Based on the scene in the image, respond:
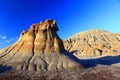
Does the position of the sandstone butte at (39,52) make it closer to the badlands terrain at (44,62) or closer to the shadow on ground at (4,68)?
the badlands terrain at (44,62)

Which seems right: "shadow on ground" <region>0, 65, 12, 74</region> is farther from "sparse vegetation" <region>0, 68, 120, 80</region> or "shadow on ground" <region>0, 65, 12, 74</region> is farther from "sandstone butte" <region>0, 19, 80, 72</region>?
"sparse vegetation" <region>0, 68, 120, 80</region>

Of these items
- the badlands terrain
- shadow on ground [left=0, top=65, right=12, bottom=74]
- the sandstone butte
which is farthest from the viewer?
the sandstone butte

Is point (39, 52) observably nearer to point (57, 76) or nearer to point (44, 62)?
point (44, 62)

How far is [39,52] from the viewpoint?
42500 mm

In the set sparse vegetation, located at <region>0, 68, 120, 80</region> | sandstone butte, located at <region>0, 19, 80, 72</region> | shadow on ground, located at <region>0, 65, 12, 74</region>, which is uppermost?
sandstone butte, located at <region>0, 19, 80, 72</region>

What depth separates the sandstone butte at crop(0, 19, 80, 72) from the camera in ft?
124

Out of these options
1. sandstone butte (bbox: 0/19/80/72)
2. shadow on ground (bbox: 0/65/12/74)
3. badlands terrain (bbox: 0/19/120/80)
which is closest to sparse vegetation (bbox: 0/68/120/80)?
badlands terrain (bbox: 0/19/120/80)

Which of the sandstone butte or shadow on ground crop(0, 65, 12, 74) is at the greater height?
the sandstone butte

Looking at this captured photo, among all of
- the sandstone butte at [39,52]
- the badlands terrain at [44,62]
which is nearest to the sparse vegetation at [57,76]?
the badlands terrain at [44,62]

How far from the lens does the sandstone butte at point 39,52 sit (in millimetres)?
37781

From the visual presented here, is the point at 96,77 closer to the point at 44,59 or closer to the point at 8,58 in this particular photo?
the point at 44,59

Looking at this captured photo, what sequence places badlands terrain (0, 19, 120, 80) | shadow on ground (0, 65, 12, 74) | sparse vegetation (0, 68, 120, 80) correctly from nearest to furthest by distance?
sparse vegetation (0, 68, 120, 80) < badlands terrain (0, 19, 120, 80) < shadow on ground (0, 65, 12, 74)

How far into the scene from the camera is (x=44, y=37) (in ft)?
147

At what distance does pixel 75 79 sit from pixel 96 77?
12.2 feet
